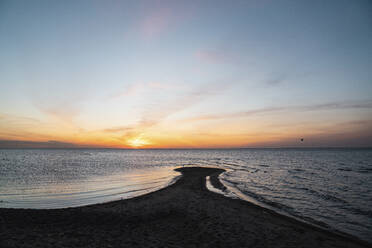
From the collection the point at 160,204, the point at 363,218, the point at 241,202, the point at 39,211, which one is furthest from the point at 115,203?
the point at 363,218

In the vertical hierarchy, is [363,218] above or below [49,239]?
below

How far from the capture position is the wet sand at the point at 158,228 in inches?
368

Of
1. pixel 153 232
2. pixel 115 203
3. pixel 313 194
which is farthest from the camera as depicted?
pixel 313 194

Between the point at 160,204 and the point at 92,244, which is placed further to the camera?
→ the point at 160,204

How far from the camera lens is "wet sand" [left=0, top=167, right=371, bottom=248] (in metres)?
9.34

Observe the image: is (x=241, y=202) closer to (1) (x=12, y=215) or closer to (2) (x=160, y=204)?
(2) (x=160, y=204)

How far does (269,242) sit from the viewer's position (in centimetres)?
966

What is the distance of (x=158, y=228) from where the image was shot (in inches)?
441

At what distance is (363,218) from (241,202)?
27.5 ft

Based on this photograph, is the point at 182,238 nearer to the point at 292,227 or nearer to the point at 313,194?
the point at 292,227

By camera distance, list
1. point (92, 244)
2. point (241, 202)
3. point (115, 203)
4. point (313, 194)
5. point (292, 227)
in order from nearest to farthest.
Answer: point (92, 244), point (292, 227), point (115, 203), point (241, 202), point (313, 194)

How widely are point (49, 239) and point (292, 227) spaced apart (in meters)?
12.8

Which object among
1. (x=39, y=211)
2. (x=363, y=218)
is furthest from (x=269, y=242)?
(x=39, y=211)

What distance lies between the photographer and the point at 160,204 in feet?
53.1
